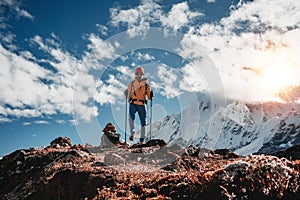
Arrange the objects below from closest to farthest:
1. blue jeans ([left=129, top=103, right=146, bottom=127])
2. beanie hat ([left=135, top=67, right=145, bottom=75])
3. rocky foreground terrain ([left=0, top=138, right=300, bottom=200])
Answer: rocky foreground terrain ([left=0, top=138, right=300, bottom=200]) < beanie hat ([left=135, top=67, right=145, bottom=75]) < blue jeans ([left=129, top=103, right=146, bottom=127])

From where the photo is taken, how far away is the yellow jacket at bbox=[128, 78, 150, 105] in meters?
16.9

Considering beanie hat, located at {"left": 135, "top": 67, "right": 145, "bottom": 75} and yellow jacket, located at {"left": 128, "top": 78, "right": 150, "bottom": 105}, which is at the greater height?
beanie hat, located at {"left": 135, "top": 67, "right": 145, "bottom": 75}

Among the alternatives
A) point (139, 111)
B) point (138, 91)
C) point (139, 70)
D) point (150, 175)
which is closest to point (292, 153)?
point (150, 175)

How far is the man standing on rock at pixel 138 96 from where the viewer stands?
16938 mm

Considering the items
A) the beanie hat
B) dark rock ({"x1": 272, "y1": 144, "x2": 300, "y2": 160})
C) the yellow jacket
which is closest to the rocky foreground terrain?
dark rock ({"x1": 272, "y1": 144, "x2": 300, "y2": 160})

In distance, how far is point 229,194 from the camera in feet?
18.4

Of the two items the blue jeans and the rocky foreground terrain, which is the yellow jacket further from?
the rocky foreground terrain

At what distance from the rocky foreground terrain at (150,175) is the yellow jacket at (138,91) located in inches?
116

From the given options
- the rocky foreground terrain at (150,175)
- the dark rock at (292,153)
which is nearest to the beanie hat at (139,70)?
the rocky foreground terrain at (150,175)

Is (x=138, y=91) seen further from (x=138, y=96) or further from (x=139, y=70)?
(x=139, y=70)

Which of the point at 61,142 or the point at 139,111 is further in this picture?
the point at 61,142

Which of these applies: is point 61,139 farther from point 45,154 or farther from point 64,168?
point 64,168

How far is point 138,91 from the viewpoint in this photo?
16969 millimetres

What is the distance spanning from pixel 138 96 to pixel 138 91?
27cm
